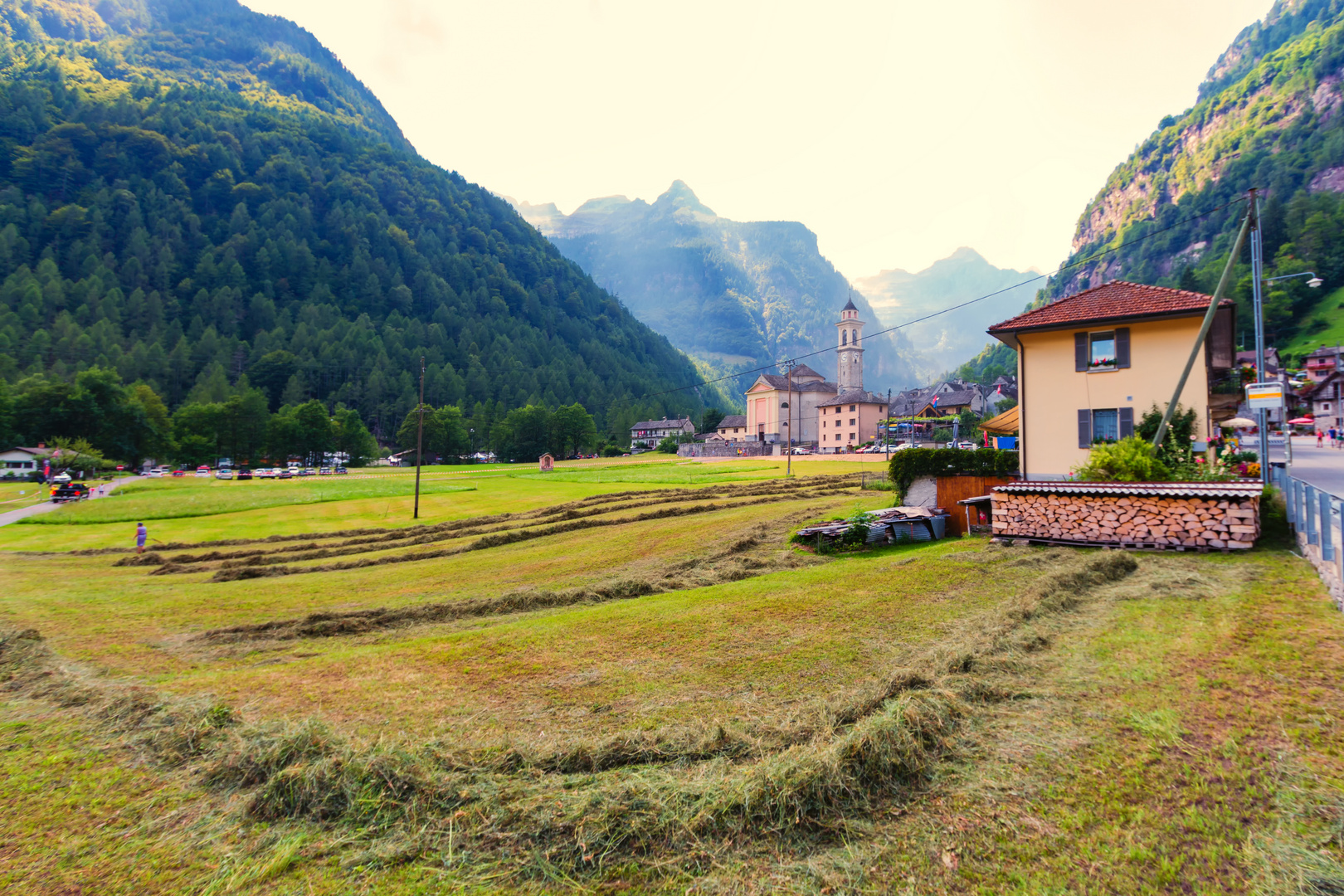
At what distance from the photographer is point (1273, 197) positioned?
133 metres

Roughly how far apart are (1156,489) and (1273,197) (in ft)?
590

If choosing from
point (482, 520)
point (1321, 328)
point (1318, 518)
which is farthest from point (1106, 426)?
point (1321, 328)

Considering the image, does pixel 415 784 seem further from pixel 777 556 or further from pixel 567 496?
pixel 567 496

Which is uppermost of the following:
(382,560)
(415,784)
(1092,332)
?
(1092,332)

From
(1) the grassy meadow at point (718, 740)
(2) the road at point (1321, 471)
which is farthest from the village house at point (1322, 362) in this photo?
(1) the grassy meadow at point (718, 740)

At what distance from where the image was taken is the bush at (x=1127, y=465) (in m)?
18.8

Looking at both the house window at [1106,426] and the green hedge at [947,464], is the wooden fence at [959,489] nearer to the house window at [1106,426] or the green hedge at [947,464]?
the green hedge at [947,464]

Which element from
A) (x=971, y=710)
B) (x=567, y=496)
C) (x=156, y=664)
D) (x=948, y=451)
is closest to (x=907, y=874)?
(x=971, y=710)

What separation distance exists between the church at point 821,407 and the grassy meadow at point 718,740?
326ft

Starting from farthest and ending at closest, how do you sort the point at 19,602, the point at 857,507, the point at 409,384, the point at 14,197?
the point at 14,197 → the point at 409,384 → the point at 857,507 → the point at 19,602

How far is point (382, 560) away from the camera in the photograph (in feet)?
80.0

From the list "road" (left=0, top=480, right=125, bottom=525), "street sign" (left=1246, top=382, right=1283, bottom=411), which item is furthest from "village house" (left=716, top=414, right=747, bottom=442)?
"street sign" (left=1246, top=382, right=1283, bottom=411)

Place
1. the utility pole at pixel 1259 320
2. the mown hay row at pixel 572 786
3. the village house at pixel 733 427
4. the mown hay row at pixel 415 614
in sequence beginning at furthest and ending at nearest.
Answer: the village house at pixel 733 427, the utility pole at pixel 1259 320, the mown hay row at pixel 415 614, the mown hay row at pixel 572 786

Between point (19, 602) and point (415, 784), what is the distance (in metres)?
19.0
